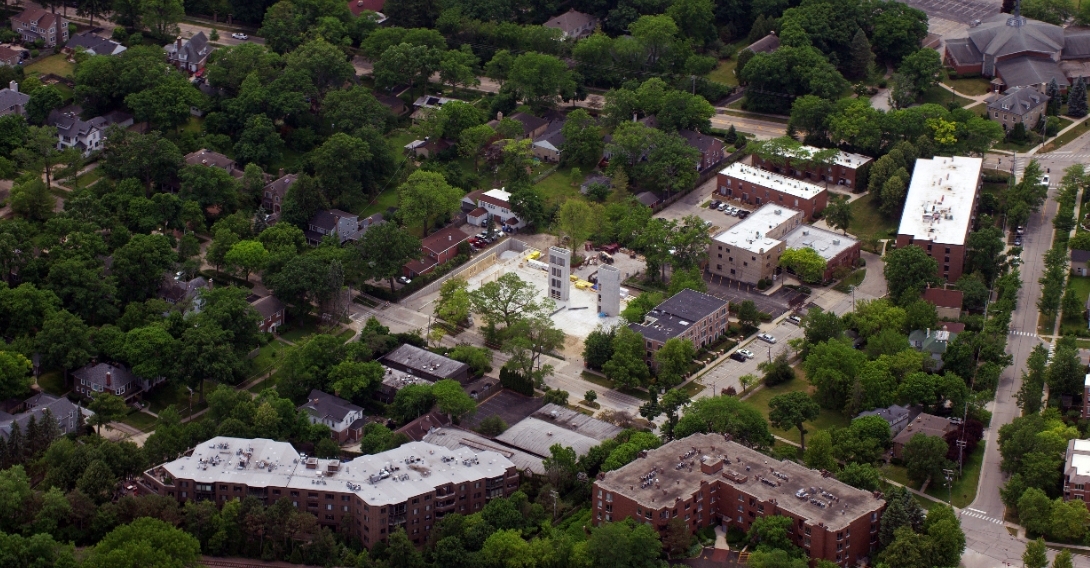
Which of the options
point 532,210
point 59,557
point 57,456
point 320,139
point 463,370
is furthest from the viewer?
point 320,139

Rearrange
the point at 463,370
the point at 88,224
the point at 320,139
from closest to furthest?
the point at 463,370 < the point at 88,224 < the point at 320,139

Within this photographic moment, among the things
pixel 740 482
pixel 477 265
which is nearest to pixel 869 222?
pixel 477 265

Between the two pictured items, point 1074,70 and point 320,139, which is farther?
point 1074,70

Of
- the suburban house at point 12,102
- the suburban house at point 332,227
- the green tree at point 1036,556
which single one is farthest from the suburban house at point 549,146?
the green tree at point 1036,556

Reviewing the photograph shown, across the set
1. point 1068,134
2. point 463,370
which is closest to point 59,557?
point 463,370

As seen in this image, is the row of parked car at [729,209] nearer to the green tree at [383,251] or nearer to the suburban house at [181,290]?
the green tree at [383,251]

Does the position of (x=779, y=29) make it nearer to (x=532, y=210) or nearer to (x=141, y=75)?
(x=532, y=210)
